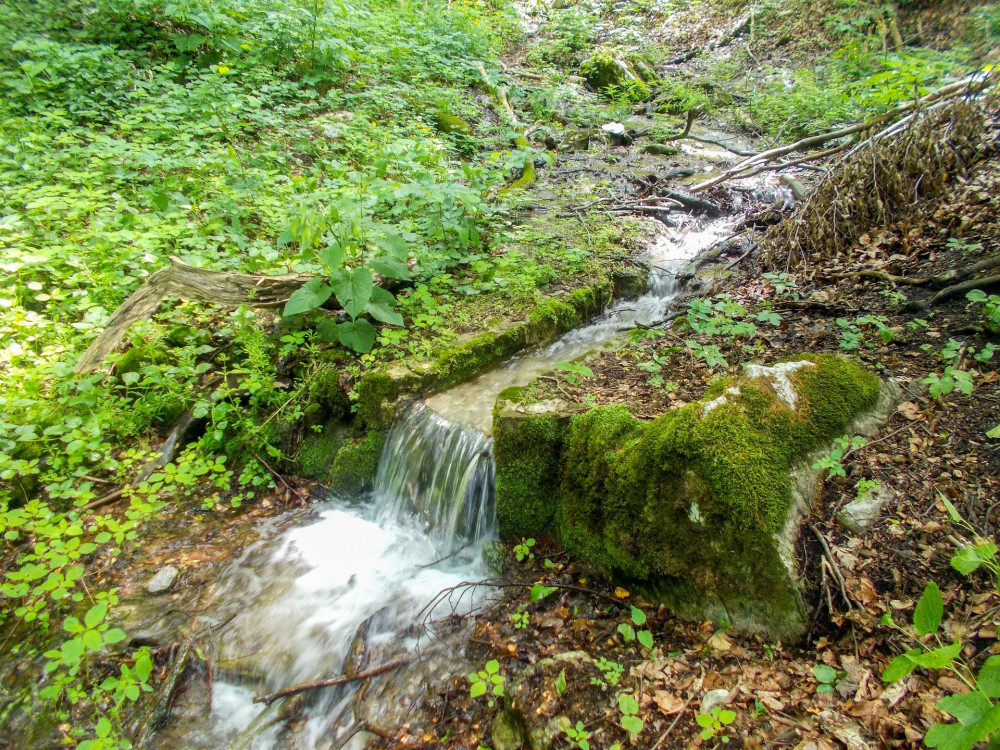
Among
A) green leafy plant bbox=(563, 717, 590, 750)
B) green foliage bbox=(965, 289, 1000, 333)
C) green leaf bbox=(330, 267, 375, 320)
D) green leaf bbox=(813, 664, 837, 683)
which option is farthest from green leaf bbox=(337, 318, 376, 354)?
green foliage bbox=(965, 289, 1000, 333)

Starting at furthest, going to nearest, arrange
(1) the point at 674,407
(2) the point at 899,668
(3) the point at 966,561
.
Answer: (1) the point at 674,407
(3) the point at 966,561
(2) the point at 899,668

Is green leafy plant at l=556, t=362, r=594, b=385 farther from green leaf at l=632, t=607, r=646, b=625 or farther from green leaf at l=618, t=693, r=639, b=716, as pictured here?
green leaf at l=618, t=693, r=639, b=716

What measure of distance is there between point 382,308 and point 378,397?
0.80 m

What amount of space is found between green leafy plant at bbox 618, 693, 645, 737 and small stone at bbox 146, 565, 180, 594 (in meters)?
3.25

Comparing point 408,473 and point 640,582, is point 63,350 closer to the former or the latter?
point 408,473

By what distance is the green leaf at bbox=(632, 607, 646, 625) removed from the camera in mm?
2605

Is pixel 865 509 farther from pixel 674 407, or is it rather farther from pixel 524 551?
pixel 524 551

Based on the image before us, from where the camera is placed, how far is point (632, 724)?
2027mm

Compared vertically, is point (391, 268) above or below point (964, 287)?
below

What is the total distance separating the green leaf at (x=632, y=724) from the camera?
201cm

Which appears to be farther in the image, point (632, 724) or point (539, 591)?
point (539, 591)

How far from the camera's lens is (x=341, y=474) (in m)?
4.35

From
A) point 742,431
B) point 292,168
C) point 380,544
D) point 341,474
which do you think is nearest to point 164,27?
point 292,168

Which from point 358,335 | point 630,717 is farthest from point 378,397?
point 630,717
